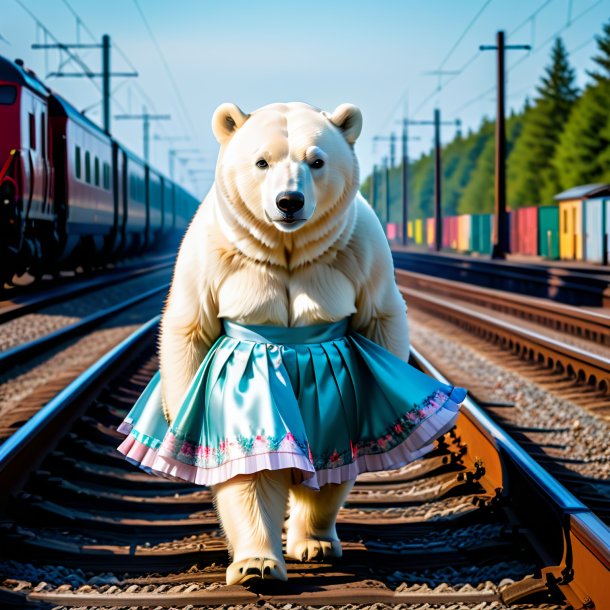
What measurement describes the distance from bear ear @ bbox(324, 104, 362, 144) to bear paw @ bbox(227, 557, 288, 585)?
1345 millimetres

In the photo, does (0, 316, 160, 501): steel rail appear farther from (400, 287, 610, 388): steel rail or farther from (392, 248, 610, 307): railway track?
(392, 248, 610, 307): railway track

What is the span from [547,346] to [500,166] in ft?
75.2

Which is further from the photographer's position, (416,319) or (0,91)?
(416,319)

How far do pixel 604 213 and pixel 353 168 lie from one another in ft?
84.2

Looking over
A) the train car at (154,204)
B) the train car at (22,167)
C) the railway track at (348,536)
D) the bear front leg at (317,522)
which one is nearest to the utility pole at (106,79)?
the train car at (154,204)

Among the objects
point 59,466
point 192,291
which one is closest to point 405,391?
point 192,291

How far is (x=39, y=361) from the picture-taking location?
10.3 metres

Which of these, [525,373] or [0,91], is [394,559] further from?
[0,91]

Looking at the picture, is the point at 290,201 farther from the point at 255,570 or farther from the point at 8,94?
the point at 8,94

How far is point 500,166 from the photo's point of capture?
104 ft

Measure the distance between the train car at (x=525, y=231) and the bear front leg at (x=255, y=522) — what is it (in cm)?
3576

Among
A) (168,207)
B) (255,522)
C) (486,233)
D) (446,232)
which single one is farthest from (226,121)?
(446,232)

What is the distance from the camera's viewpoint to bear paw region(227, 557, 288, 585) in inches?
127

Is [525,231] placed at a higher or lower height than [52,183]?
lower
